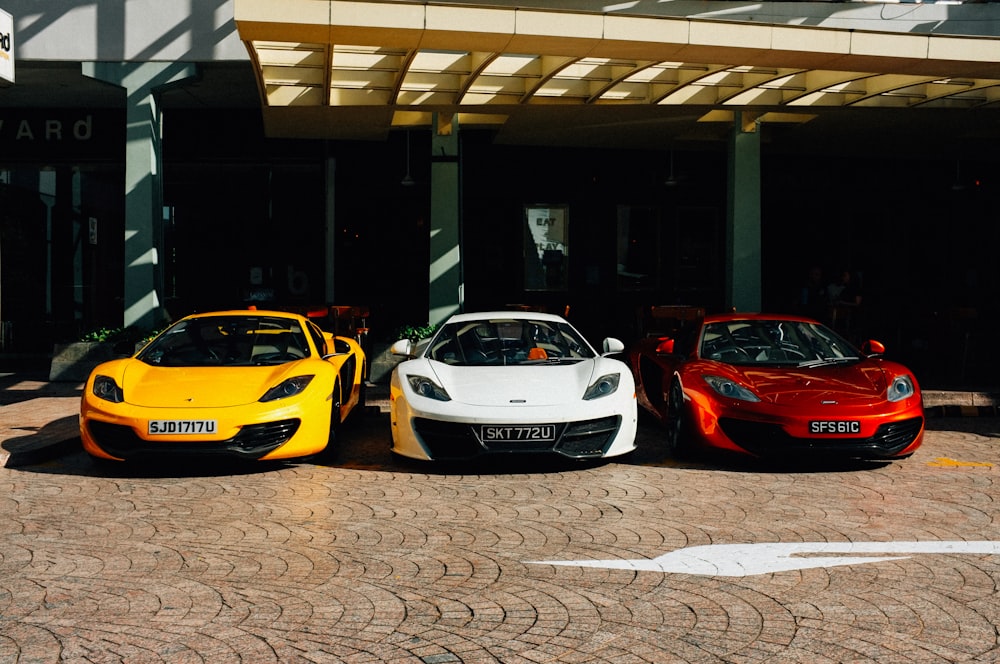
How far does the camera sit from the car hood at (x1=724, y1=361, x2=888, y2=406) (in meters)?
8.34

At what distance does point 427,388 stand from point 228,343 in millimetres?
2301

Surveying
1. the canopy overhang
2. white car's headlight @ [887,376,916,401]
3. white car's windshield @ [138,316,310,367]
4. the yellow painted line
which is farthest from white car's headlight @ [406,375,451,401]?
the canopy overhang

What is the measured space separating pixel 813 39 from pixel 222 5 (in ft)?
27.9

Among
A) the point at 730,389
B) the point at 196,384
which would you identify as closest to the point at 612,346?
the point at 730,389

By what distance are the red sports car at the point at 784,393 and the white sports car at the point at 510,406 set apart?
26.1 inches

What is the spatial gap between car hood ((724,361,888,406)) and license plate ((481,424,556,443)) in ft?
5.82

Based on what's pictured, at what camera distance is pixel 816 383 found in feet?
28.2

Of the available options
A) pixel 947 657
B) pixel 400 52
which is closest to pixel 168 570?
pixel 947 657

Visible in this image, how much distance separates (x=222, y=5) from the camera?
51.7 feet

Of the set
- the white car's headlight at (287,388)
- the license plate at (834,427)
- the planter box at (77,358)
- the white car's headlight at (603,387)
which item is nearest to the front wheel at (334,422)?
the white car's headlight at (287,388)

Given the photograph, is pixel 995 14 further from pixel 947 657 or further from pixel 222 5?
pixel 947 657

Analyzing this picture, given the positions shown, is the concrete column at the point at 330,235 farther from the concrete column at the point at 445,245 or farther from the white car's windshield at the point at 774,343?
the white car's windshield at the point at 774,343

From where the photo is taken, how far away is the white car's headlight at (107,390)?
8266 mm

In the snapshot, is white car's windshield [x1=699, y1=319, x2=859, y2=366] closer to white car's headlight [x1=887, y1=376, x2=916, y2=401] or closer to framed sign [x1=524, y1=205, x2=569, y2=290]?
white car's headlight [x1=887, y1=376, x2=916, y2=401]
